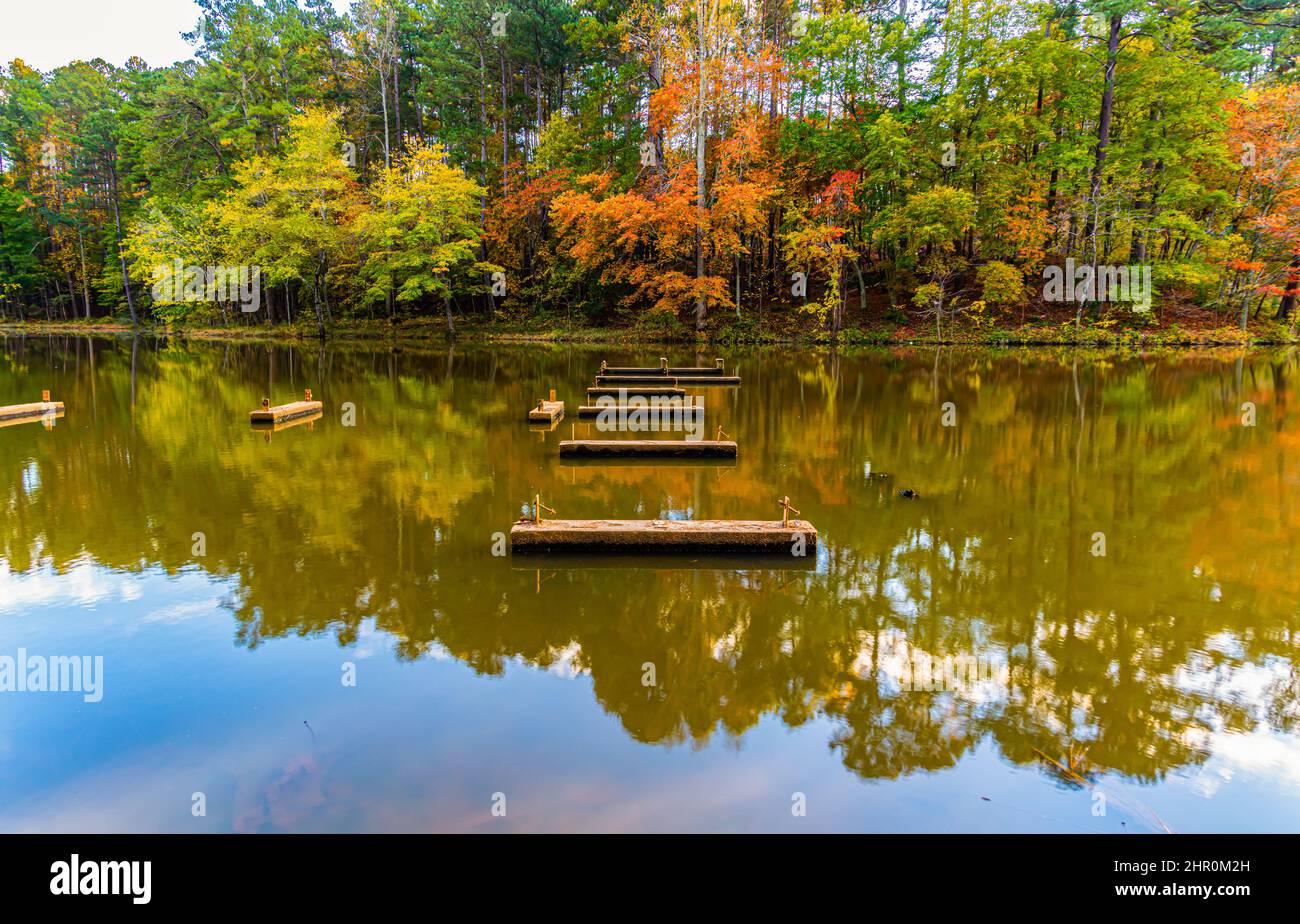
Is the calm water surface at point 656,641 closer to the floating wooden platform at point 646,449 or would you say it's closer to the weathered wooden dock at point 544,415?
the floating wooden platform at point 646,449

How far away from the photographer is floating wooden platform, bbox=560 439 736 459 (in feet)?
37.5

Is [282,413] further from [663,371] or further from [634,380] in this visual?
[663,371]

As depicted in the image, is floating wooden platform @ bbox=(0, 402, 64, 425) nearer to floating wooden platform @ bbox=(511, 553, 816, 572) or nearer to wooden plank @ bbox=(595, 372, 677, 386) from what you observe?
wooden plank @ bbox=(595, 372, 677, 386)

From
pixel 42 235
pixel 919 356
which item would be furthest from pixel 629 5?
pixel 42 235

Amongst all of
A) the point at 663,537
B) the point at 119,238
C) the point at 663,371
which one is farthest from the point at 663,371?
the point at 119,238

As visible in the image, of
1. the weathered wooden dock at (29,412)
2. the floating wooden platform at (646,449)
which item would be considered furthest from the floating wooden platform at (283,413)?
the floating wooden platform at (646,449)

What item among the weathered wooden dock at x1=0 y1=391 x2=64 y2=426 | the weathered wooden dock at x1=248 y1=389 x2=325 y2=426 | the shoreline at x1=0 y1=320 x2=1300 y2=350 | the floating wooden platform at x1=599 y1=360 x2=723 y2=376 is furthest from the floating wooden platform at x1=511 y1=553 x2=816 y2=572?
the shoreline at x1=0 y1=320 x2=1300 y2=350

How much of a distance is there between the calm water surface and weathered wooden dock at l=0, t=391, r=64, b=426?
3244mm

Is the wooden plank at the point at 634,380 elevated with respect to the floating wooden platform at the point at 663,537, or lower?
elevated

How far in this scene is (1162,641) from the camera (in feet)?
17.4

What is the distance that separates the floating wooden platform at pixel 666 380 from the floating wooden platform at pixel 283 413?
24.4 ft

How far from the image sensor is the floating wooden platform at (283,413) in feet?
46.1

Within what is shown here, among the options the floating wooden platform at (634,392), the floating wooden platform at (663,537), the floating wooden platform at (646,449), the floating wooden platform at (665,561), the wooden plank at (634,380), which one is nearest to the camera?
the floating wooden platform at (665,561)

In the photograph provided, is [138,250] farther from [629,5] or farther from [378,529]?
[378,529]
